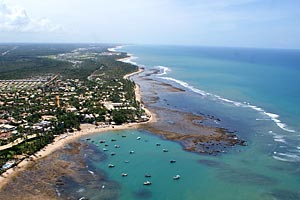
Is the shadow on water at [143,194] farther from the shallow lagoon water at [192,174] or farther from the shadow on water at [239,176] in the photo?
the shadow on water at [239,176]

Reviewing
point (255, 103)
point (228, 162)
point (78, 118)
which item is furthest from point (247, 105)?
point (78, 118)

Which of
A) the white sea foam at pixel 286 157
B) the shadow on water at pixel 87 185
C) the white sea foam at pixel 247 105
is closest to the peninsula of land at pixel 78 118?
the white sea foam at pixel 247 105

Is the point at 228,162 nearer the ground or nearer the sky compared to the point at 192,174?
nearer the sky

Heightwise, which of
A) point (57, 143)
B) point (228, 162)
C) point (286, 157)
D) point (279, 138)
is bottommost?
point (57, 143)

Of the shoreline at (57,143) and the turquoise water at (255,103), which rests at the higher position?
the turquoise water at (255,103)

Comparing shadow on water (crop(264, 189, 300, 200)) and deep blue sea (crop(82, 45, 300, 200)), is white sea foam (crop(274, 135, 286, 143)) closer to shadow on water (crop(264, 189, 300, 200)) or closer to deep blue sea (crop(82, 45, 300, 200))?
deep blue sea (crop(82, 45, 300, 200))

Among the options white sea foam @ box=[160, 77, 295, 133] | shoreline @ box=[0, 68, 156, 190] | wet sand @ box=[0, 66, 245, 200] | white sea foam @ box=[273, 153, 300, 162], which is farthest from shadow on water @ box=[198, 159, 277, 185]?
shoreline @ box=[0, 68, 156, 190]

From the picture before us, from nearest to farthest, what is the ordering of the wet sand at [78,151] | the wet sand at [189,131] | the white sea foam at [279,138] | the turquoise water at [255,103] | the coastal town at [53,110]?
the wet sand at [78,151] < the coastal town at [53,110] < the wet sand at [189,131] < the white sea foam at [279,138] < the turquoise water at [255,103]

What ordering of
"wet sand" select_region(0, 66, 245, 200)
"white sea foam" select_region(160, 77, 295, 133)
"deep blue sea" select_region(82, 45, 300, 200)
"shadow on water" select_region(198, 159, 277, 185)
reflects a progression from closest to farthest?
"deep blue sea" select_region(82, 45, 300, 200) < "wet sand" select_region(0, 66, 245, 200) < "shadow on water" select_region(198, 159, 277, 185) < "white sea foam" select_region(160, 77, 295, 133)

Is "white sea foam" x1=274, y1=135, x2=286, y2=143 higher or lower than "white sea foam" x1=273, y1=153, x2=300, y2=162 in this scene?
higher

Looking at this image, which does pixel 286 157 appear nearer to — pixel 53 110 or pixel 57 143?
pixel 57 143
